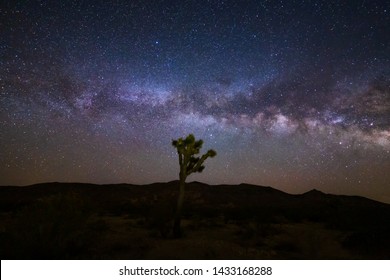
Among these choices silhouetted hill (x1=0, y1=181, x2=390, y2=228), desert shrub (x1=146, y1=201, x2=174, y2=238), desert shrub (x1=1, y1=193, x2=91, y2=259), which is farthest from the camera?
silhouetted hill (x1=0, y1=181, x2=390, y2=228)

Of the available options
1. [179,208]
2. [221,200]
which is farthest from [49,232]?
[221,200]

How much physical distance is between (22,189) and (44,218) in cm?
6557

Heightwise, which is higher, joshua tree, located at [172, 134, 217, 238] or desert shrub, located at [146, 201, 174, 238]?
joshua tree, located at [172, 134, 217, 238]

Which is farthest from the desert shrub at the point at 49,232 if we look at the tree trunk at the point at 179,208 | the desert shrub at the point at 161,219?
the desert shrub at the point at 161,219

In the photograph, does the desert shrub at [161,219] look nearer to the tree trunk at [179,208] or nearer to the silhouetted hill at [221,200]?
the tree trunk at [179,208]

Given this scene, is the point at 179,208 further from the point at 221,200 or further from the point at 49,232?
the point at 221,200

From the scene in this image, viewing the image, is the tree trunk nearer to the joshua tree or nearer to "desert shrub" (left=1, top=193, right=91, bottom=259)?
the joshua tree

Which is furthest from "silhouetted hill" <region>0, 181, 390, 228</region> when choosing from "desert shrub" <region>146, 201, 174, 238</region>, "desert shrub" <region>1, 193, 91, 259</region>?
"desert shrub" <region>1, 193, 91, 259</region>

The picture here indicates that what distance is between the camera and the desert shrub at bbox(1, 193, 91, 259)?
8672mm

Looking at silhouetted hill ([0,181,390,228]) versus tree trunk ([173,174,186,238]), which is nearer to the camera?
tree trunk ([173,174,186,238])

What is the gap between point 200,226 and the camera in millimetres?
18109

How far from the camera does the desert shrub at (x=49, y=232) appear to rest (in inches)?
341

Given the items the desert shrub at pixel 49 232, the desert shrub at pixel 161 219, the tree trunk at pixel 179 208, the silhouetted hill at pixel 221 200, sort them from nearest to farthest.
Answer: the desert shrub at pixel 49 232, the tree trunk at pixel 179 208, the desert shrub at pixel 161 219, the silhouetted hill at pixel 221 200
